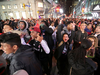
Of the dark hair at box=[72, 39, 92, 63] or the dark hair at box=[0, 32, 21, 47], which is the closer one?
the dark hair at box=[0, 32, 21, 47]

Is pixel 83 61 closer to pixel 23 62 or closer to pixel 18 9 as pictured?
pixel 23 62

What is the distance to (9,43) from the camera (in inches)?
53.7

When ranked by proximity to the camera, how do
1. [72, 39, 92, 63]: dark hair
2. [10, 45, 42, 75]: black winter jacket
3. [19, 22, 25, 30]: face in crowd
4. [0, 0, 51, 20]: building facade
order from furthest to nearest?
[0, 0, 51, 20]: building facade, [19, 22, 25, 30]: face in crowd, [72, 39, 92, 63]: dark hair, [10, 45, 42, 75]: black winter jacket

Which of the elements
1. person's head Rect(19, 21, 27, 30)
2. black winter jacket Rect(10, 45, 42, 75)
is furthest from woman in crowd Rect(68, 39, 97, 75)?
person's head Rect(19, 21, 27, 30)

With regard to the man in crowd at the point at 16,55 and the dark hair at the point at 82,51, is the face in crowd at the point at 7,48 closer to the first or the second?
the man in crowd at the point at 16,55

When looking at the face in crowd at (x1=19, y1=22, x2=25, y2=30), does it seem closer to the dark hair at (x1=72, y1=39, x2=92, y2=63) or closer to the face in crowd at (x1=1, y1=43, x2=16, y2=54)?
the face in crowd at (x1=1, y1=43, x2=16, y2=54)

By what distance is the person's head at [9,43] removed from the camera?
1353 mm

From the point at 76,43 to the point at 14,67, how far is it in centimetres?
313

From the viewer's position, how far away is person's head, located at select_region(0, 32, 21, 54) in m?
1.35

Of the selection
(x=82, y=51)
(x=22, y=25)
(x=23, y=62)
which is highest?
(x=22, y=25)

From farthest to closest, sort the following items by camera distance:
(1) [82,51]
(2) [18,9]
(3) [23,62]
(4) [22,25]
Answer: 1. (2) [18,9]
2. (4) [22,25]
3. (1) [82,51]
4. (3) [23,62]

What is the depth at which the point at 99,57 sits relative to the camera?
224cm

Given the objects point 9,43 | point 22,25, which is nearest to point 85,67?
point 9,43

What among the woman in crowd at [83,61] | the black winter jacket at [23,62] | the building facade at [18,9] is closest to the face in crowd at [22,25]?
the black winter jacket at [23,62]
